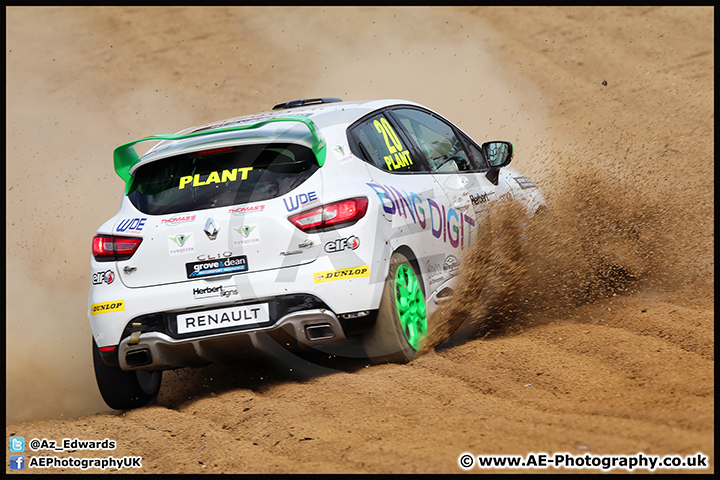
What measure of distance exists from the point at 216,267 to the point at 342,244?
0.81 meters

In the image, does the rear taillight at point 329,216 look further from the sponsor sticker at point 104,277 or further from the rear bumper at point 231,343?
A: the sponsor sticker at point 104,277

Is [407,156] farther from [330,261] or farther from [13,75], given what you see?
[13,75]

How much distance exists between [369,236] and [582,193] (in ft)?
10.9

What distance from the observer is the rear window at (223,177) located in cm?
513

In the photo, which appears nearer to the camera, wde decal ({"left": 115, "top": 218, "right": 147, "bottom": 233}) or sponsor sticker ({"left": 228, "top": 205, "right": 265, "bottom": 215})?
sponsor sticker ({"left": 228, "top": 205, "right": 265, "bottom": 215})

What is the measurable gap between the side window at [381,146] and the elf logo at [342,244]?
2.26 feet

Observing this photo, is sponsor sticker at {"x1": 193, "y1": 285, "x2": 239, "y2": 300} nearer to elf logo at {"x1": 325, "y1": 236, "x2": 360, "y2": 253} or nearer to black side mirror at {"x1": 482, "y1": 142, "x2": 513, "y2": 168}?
elf logo at {"x1": 325, "y1": 236, "x2": 360, "y2": 253}

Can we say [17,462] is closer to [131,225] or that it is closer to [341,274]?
[131,225]

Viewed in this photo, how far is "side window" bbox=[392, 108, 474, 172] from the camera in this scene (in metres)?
6.25

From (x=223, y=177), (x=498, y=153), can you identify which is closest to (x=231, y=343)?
(x=223, y=177)

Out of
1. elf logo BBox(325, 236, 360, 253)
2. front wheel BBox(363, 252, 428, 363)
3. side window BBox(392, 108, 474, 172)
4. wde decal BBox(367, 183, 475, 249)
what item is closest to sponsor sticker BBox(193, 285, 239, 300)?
elf logo BBox(325, 236, 360, 253)

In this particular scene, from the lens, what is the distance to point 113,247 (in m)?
5.31

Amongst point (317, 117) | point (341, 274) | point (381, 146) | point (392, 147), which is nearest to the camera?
point (341, 274)

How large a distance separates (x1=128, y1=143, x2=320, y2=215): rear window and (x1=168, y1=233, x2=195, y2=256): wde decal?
189mm
